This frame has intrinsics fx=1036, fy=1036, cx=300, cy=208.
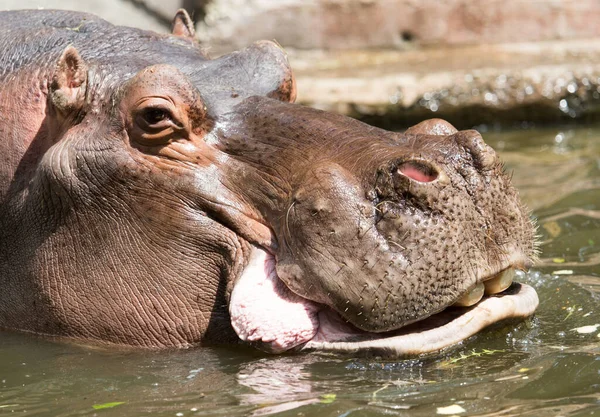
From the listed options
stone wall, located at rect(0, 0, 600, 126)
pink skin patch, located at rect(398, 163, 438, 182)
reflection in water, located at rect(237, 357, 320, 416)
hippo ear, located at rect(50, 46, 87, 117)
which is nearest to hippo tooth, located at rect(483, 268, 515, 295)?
pink skin patch, located at rect(398, 163, 438, 182)

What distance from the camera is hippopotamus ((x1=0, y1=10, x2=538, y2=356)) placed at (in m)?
3.98

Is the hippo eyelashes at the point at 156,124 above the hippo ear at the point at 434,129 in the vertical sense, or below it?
above

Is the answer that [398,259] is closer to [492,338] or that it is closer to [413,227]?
[413,227]

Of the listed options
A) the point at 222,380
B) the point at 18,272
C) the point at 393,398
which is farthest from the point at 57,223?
the point at 393,398

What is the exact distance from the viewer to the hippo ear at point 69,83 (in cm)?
456

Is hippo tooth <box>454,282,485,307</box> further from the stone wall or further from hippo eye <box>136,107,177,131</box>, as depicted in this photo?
the stone wall

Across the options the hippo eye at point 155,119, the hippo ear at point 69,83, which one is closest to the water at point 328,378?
the hippo eye at point 155,119

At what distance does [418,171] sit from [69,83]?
5.53ft

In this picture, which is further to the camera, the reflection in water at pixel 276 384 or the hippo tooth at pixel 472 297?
the hippo tooth at pixel 472 297

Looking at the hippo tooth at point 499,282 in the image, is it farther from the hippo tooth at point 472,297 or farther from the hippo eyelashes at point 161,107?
the hippo eyelashes at point 161,107

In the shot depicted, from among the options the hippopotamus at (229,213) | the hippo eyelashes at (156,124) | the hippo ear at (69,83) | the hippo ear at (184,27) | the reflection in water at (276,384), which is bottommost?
the reflection in water at (276,384)

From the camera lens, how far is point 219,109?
4.47m

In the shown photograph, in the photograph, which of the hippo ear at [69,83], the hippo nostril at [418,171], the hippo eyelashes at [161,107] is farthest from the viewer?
the hippo ear at [69,83]

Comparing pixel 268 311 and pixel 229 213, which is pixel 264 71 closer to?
pixel 229 213
